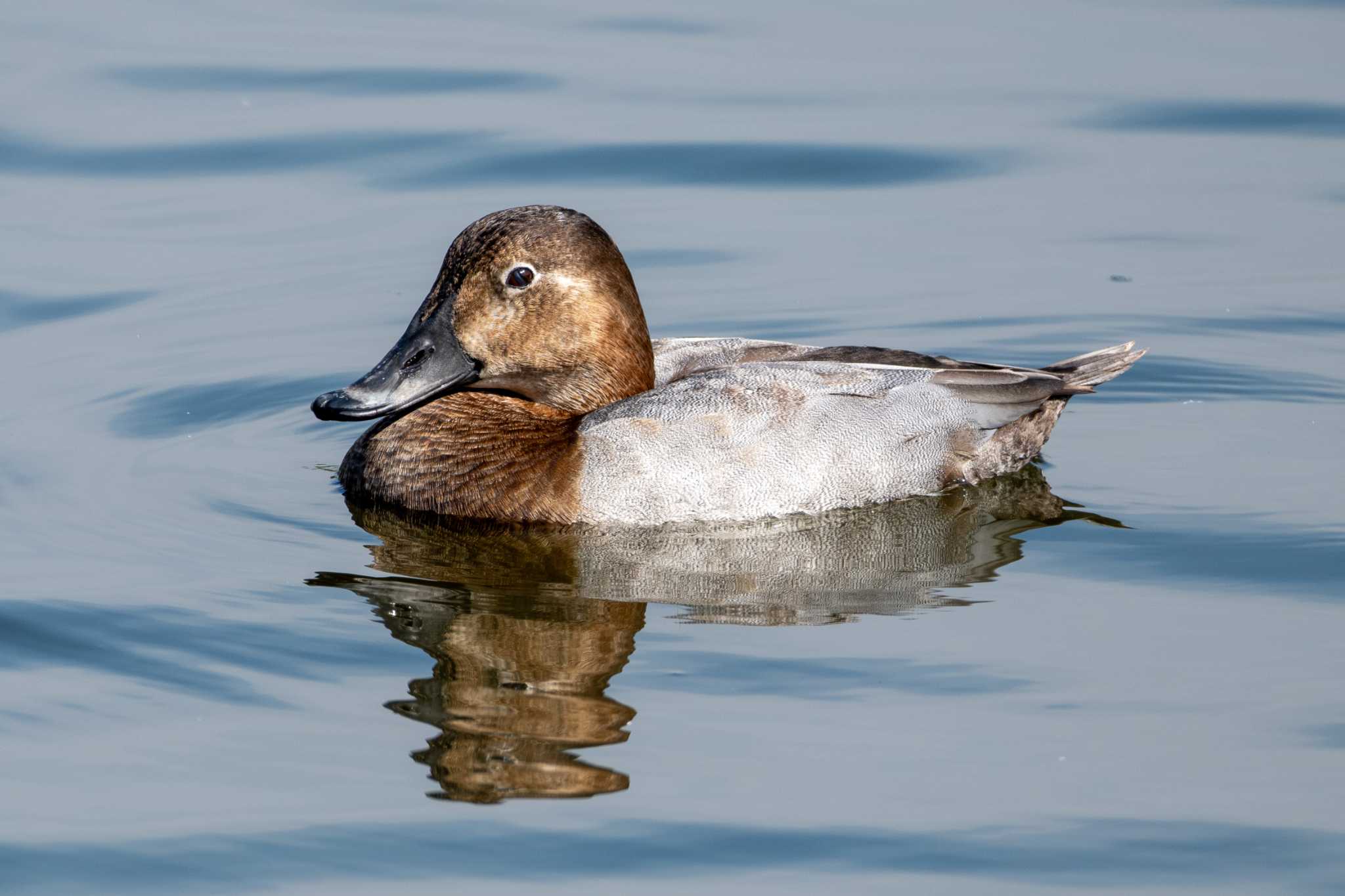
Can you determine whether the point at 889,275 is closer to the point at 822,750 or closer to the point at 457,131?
the point at 457,131

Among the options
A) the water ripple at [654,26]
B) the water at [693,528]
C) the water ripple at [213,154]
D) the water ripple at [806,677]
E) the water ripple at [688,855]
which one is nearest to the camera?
the water ripple at [688,855]

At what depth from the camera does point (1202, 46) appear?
45.8ft

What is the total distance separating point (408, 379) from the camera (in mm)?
7496

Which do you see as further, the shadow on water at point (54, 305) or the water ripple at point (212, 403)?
the shadow on water at point (54, 305)

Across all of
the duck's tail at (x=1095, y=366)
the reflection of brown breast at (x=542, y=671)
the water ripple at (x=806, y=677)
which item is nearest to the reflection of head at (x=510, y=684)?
the reflection of brown breast at (x=542, y=671)

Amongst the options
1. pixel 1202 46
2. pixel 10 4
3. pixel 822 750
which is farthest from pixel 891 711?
pixel 10 4

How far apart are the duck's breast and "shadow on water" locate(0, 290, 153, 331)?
3663mm

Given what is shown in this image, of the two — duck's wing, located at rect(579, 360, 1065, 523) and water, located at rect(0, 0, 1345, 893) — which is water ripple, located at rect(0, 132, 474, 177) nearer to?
water, located at rect(0, 0, 1345, 893)

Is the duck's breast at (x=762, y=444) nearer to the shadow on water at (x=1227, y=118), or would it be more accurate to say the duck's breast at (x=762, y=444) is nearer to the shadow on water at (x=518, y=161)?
the shadow on water at (x=518, y=161)

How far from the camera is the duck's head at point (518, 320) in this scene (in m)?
7.47

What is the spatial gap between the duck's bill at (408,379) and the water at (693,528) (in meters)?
0.46

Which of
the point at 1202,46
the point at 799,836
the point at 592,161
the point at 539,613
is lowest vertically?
the point at 799,836

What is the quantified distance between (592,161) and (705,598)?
6100 mm

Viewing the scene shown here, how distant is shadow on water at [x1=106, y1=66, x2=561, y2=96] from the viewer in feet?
43.9
